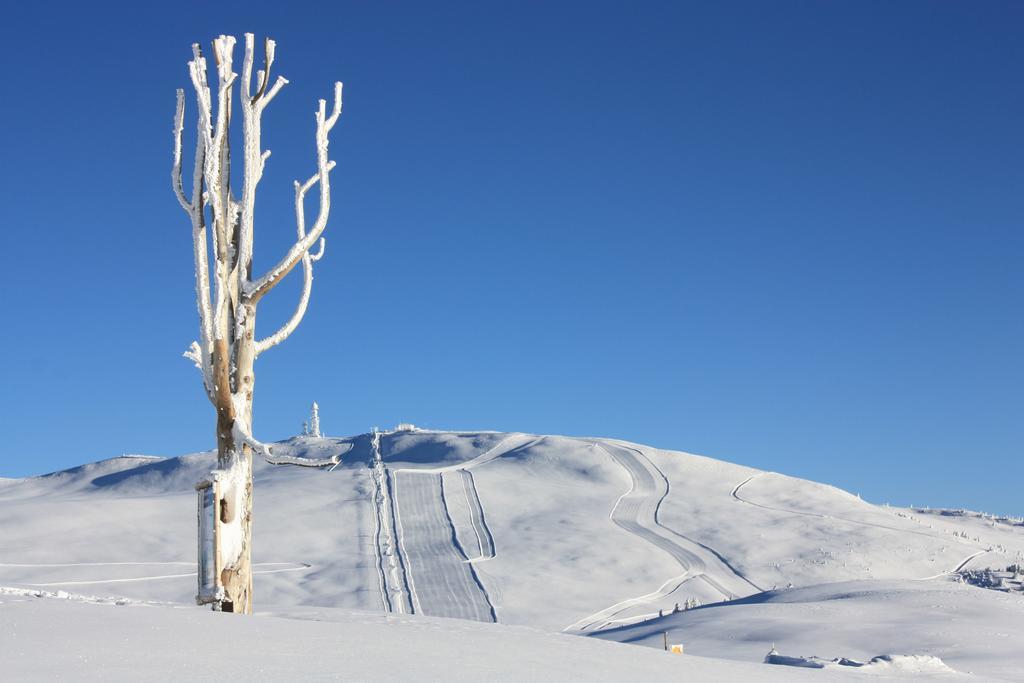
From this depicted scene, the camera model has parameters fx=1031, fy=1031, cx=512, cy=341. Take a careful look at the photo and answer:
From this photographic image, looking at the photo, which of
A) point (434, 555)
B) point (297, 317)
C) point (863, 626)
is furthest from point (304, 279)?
point (434, 555)

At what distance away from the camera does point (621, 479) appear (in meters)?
59.8

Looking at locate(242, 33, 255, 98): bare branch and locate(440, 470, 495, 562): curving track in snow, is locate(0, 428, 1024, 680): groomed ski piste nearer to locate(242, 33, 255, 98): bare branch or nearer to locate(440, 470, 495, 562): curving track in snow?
locate(440, 470, 495, 562): curving track in snow

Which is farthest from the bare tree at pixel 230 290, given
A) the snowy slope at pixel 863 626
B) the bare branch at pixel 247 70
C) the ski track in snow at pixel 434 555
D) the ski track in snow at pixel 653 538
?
the ski track in snow at pixel 653 538

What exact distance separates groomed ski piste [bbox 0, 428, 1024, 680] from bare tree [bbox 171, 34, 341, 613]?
47.1 ft

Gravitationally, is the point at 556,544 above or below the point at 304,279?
below

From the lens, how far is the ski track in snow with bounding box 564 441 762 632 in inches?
1535

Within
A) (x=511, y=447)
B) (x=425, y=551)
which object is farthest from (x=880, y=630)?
(x=511, y=447)

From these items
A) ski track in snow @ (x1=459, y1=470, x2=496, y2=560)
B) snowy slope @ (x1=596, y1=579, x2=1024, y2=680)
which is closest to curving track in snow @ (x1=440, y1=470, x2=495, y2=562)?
ski track in snow @ (x1=459, y1=470, x2=496, y2=560)

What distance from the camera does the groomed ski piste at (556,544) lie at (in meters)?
29.1

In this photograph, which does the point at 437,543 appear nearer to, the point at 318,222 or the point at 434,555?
the point at 434,555

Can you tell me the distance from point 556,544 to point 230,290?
126 feet

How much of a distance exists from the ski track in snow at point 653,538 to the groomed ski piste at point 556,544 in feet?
0.51

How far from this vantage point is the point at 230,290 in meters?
9.41

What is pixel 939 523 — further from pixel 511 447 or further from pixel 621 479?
pixel 511 447
